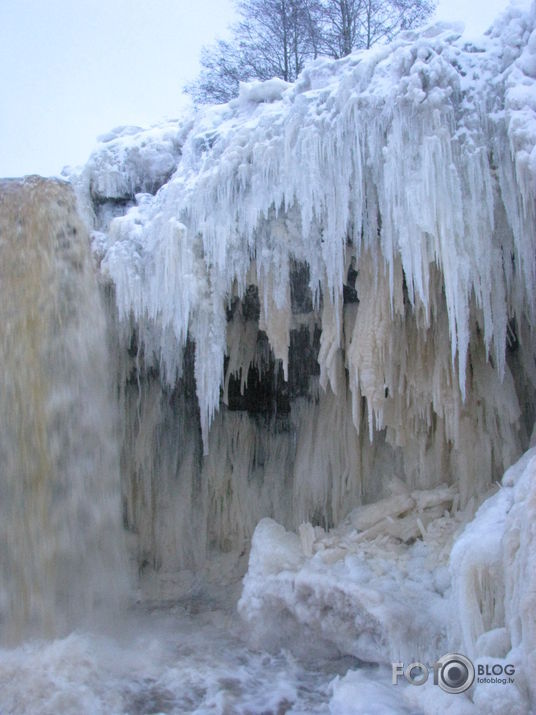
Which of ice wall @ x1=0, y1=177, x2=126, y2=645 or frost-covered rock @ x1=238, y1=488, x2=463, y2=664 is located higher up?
ice wall @ x1=0, y1=177, x2=126, y2=645

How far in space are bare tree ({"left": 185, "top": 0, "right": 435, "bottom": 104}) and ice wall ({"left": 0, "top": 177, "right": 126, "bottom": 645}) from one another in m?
8.67

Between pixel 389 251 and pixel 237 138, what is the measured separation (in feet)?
5.09

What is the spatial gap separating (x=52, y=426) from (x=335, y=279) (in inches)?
109

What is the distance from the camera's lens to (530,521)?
3.48 metres

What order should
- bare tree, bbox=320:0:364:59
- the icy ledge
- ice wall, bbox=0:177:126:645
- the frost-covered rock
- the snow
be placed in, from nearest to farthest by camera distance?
the icy ledge, the snow, the frost-covered rock, ice wall, bbox=0:177:126:645, bare tree, bbox=320:0:364:59

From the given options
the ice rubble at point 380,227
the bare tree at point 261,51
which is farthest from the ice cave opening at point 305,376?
the bare tree at point 261,51

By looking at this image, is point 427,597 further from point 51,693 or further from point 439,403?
point 51,693

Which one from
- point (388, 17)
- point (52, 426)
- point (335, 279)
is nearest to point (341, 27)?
point (388, 17)

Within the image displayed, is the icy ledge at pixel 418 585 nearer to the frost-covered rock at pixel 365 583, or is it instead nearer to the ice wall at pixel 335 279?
the frost-covered rock at pixel 365 583

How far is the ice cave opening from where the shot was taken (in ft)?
15.0

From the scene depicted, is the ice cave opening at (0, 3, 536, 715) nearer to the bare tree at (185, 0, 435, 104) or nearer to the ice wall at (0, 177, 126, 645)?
the ice wall at (0, 177, 126, 645)

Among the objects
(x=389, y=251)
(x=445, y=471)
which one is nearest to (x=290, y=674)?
(x=445, y=471)

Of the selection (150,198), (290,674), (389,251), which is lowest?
(290,674)

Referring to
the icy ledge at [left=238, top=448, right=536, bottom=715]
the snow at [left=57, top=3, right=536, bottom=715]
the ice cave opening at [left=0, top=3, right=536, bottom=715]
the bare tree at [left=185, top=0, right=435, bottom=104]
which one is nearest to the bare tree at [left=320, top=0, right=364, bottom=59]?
the bare tree at [left=185, top=0, right=435, bottom=104]
